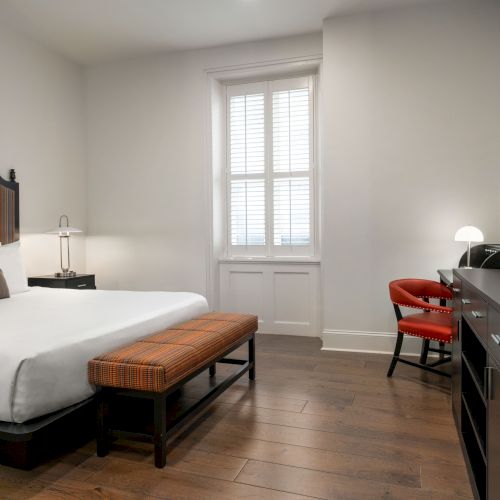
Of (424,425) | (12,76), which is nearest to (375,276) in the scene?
(424,425)

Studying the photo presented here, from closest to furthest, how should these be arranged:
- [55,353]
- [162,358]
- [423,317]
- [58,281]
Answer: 1. [55,353]
2. [162,358]
3. [423,317]
4. [58,281]

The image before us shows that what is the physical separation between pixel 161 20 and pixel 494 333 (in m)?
4.08

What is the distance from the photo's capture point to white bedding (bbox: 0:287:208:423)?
1.92 m

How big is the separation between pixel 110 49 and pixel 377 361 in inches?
165

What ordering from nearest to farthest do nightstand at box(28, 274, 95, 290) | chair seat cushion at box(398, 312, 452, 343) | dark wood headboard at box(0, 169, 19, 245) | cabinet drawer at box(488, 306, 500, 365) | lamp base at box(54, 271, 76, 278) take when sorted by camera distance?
cabinet drawer at box(488, 306, 500, 365), chair seat cushion at box(398, 312, 452, 343), dark wood headboard at box(0, 169, 19, 245), nightstand at box(28, 274, 95, 290), lamp base at box(54, 271, 76, 278)

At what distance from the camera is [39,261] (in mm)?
4801

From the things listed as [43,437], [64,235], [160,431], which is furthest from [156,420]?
[64,235]

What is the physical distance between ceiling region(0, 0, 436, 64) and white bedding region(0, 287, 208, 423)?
258 centimetres

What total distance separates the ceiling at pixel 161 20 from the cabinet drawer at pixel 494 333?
11.1 feet

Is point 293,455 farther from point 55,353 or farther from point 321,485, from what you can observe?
point 55,353

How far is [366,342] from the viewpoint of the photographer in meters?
4.20

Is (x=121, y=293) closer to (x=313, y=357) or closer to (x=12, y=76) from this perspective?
(x=313, y=357)

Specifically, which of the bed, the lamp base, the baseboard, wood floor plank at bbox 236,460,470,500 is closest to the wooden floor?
wood floor plank at bbox 236,460,470,500

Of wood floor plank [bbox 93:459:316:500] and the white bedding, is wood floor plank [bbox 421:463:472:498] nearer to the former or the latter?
wood floor plank [bbox 93:459:316:500]
